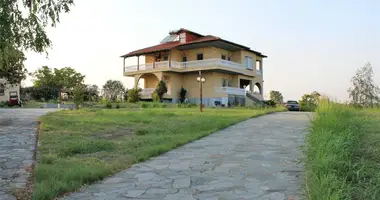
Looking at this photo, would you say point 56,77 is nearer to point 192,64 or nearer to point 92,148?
point 192,64

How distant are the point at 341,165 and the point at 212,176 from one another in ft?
5.47

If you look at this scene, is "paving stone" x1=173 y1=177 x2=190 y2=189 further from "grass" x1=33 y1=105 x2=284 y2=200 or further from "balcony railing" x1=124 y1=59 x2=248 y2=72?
"balcony railing" x1=124 y1=59 x2=248 y2=72

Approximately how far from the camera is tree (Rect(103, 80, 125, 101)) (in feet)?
121

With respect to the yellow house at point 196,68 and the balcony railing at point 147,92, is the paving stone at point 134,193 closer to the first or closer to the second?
the yellow house at point 196,68

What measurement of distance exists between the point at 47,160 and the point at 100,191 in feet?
6.21

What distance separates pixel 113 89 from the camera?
124 feet

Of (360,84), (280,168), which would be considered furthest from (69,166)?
(360,84)

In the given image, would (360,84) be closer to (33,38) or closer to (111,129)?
(111,129)

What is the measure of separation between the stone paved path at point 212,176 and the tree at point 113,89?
30.3m

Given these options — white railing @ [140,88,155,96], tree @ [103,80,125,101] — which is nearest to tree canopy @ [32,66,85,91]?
tree @ [103,80,125,101]

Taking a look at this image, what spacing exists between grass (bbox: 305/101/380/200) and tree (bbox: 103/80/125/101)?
31.0m

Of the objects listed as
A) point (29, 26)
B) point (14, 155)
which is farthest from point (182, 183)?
point (29, 26)

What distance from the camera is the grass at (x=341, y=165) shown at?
10.9 ft

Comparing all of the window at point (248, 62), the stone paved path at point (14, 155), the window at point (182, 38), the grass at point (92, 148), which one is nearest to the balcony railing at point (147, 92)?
the window at point (182, 38)
